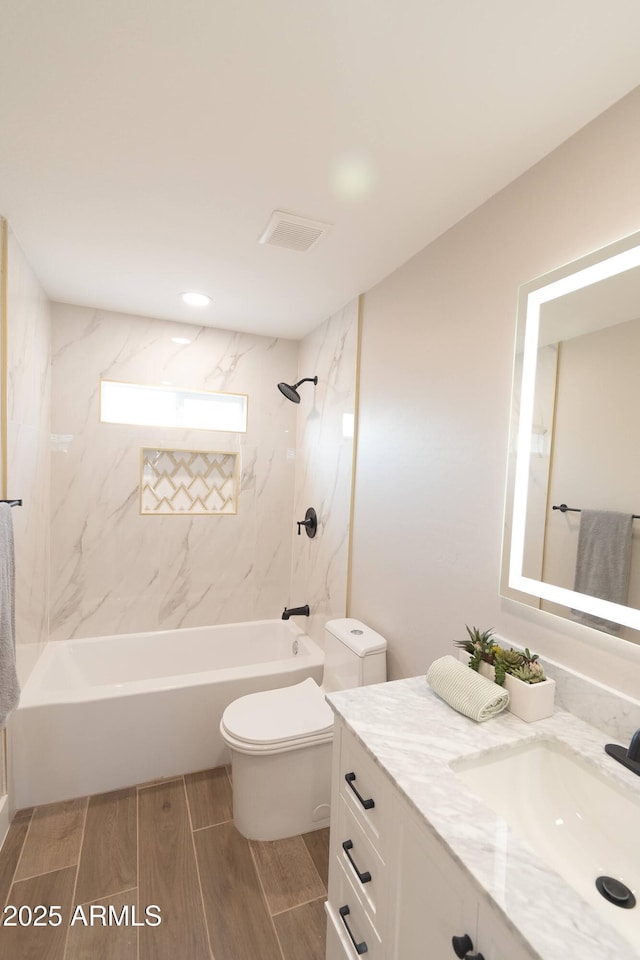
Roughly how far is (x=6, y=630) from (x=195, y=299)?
1.80m

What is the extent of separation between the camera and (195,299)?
2.41m

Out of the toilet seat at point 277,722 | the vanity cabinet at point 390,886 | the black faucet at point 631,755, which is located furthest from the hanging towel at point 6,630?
the black faucet at point 631,755

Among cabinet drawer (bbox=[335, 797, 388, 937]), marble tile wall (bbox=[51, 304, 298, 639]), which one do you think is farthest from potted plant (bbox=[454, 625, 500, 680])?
marble tile wall (bbox=[51, 304, 298, 639])

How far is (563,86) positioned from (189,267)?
60.7 inches

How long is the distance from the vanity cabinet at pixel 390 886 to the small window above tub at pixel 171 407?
89.4 inches

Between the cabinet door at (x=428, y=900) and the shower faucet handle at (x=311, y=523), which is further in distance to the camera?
the shower faucet handle at (x=311, y=523)

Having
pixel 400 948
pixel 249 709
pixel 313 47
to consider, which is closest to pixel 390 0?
pixel 313 47

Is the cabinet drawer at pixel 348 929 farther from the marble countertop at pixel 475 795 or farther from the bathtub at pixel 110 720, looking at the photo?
the bathtub at pixel 110 720

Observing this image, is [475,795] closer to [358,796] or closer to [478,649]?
[358,796]

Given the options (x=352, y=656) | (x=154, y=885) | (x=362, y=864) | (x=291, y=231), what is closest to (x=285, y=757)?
(x=352, y=656)

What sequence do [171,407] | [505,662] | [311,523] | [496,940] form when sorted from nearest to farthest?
[496,940], [505,662], [311,523], [171,407]

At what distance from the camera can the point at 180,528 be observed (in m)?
2.89

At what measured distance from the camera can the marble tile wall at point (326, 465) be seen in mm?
2354

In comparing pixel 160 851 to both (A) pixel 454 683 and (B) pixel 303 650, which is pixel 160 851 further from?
(A) pixel 454 683
